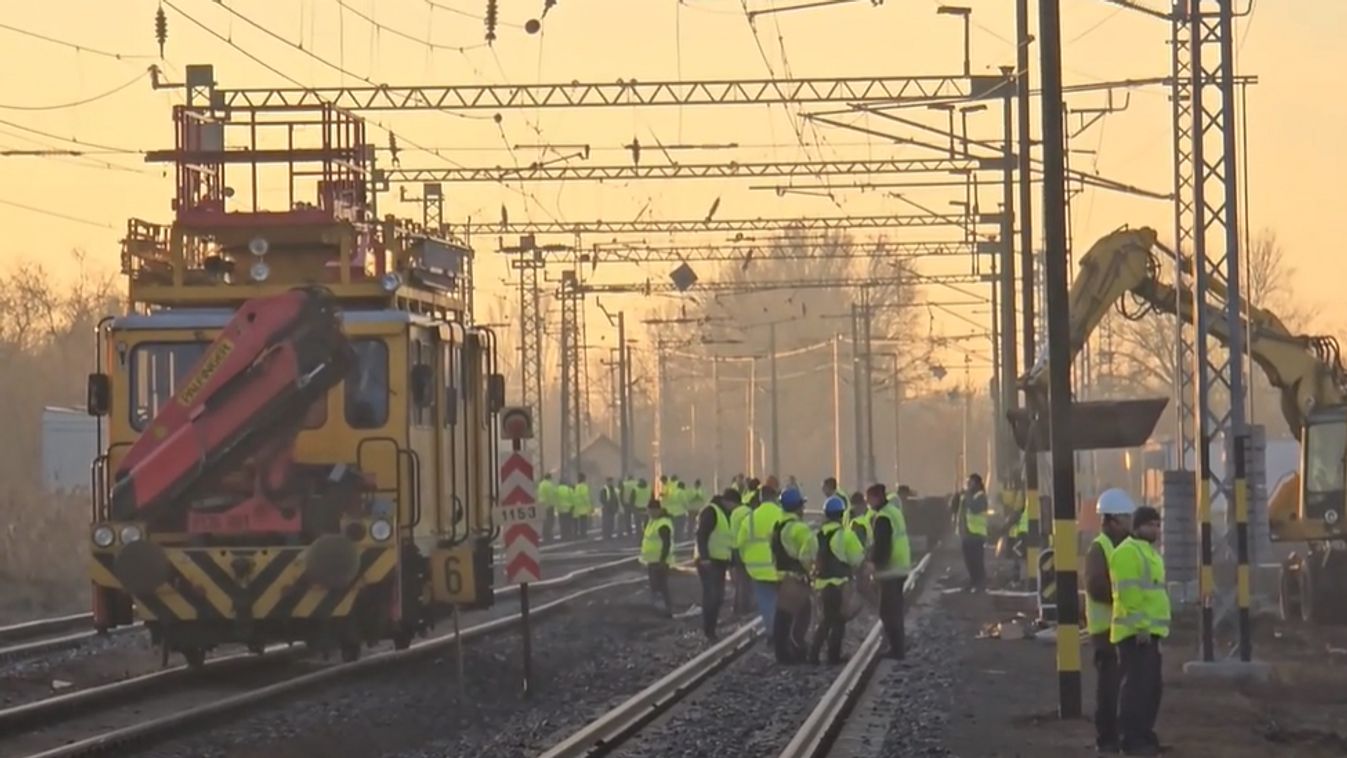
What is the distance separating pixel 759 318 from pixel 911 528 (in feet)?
212

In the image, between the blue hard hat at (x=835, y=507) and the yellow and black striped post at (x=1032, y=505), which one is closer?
the blue hard hat at (x=835, y=507)

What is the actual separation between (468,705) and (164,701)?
8.04 ft

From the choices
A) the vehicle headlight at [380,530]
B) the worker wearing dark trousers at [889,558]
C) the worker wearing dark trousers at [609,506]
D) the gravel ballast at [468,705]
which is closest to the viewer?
the gravel ballast at [468,705]

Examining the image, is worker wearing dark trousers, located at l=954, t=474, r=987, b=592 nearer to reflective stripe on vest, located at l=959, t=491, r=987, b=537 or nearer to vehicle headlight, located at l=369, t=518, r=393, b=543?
reflective stripe on vest, located at l=959, t=491, r=987, b=537

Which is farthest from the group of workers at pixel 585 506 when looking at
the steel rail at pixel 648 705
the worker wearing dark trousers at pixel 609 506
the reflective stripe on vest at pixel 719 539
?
the steel rail at pixel 648 705

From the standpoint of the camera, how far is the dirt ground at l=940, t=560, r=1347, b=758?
18.3 metres

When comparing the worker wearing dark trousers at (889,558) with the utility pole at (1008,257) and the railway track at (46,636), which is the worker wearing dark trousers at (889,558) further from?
the utility pole at (1008,257)

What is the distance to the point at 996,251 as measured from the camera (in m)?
58.9

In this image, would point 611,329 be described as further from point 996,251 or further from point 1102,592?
point 1102,592

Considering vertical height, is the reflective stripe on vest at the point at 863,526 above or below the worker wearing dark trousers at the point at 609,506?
above

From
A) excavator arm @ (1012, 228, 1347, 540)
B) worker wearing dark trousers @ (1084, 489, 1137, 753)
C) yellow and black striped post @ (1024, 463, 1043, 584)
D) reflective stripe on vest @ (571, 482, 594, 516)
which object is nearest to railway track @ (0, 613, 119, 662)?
yellow and black striped post @ (1024, 463, 1043, 584)

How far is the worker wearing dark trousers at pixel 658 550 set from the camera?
32906 mm

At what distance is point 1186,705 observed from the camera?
21.6 m

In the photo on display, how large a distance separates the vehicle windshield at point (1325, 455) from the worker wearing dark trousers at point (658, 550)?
827cm
